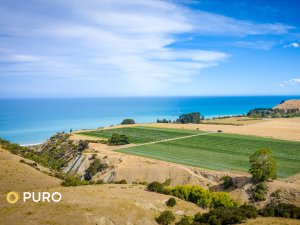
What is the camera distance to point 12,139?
5133 inches

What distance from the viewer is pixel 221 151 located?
79.8 meters

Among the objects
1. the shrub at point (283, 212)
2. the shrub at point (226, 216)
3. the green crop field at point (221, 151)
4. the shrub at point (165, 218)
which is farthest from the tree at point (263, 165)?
the shrub at point (165, 218)

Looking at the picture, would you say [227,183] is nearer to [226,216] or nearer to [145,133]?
[226,216]

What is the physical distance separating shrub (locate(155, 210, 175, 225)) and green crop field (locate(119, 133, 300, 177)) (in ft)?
105

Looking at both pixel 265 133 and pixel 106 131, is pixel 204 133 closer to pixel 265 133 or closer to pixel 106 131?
pixel 265 133

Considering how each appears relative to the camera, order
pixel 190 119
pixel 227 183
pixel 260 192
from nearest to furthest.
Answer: pixel 260 192, pixel 227 183, pixel 190 119

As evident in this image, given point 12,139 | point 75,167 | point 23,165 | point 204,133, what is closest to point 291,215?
point 23,165

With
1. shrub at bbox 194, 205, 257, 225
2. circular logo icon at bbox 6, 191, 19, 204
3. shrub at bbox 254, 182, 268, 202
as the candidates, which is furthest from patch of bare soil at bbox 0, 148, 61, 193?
shrub at bbox 254, 182, 268, 202

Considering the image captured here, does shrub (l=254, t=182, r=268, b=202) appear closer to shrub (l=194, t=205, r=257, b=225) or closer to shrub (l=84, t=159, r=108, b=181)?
shrub (l=194, t=205, r=257, b=225)

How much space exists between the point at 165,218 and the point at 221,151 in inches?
1993

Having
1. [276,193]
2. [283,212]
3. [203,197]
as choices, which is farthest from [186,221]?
[276,193]

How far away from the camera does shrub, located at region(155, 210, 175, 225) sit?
31.8m

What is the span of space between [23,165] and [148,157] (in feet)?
100

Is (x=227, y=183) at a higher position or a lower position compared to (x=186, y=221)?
lower
